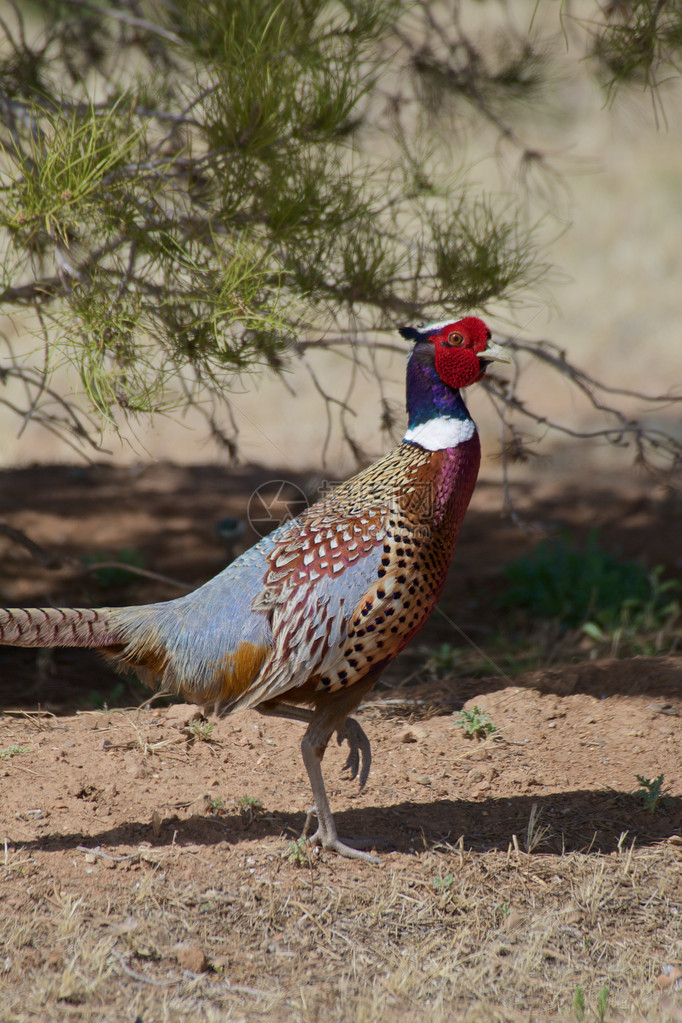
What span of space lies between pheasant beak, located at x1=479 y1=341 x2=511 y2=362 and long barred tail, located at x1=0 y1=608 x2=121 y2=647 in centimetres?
134

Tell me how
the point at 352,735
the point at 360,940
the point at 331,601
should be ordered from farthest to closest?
the point at 352,735 → the point at 331,601 → the point at 360,940

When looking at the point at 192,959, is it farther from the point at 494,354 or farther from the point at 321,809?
the point at 494,354

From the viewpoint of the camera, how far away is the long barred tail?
2.68 m

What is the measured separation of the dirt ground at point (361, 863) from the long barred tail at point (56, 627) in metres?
0.62

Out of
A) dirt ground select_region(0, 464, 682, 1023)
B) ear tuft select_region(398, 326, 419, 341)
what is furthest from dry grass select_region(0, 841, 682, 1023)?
ear tuft select_region(398, 326, 419, 341)

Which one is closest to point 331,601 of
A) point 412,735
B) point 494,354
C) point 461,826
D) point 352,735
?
point 352,735

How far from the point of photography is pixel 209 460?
9398mm

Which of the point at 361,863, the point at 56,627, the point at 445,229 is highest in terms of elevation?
the point at 445,229

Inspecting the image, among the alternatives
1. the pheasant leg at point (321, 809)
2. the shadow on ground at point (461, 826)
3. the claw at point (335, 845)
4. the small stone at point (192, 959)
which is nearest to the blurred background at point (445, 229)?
the pheasant leg at point (321, 809)

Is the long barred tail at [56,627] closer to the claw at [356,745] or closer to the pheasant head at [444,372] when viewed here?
the claw at [356,745]

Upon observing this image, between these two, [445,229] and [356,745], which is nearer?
[356,745]

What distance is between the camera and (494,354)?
280cm

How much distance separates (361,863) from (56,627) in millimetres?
1150

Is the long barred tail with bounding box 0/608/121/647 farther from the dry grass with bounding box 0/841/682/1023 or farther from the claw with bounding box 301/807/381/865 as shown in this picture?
the claw with bounding box 301/807/381/865
